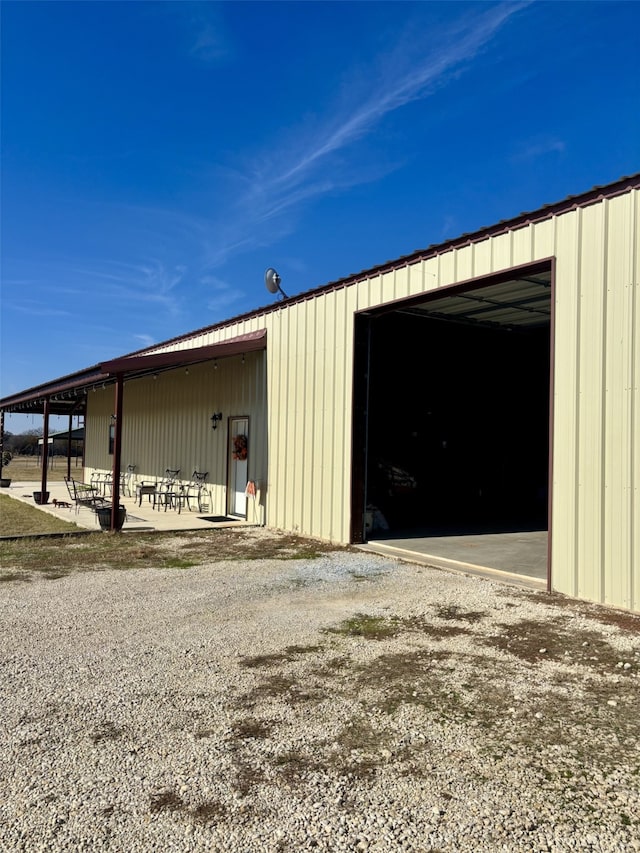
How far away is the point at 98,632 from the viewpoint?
179 inches

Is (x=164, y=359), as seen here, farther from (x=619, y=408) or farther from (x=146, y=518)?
(x=619, y=408)

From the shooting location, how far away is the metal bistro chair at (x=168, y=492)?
44.4 ft

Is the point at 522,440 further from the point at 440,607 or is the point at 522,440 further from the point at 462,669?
the point at 462,669

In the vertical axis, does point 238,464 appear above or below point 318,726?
above

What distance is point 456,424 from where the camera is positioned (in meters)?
12.3

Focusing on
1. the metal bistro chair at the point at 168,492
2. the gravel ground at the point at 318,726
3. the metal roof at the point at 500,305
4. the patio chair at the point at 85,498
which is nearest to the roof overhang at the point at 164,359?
the patio chair at the point at 85,498

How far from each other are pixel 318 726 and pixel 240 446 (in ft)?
28.8

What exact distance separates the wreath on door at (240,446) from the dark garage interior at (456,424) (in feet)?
7.84

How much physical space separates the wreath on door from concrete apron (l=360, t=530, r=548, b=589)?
346 centimetres

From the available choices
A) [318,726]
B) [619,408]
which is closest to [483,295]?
[619,408]

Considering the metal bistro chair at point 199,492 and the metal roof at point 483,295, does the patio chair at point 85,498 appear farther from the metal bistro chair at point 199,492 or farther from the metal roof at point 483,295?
the metal roof at point 483,295

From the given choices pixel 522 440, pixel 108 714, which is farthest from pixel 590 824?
pixel 522 440

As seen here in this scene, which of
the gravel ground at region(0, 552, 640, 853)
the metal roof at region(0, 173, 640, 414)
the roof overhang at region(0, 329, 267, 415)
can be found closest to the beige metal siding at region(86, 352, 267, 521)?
the roof overhang at region(0, 329, 267, 415)

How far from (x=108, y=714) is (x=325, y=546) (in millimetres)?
5785
